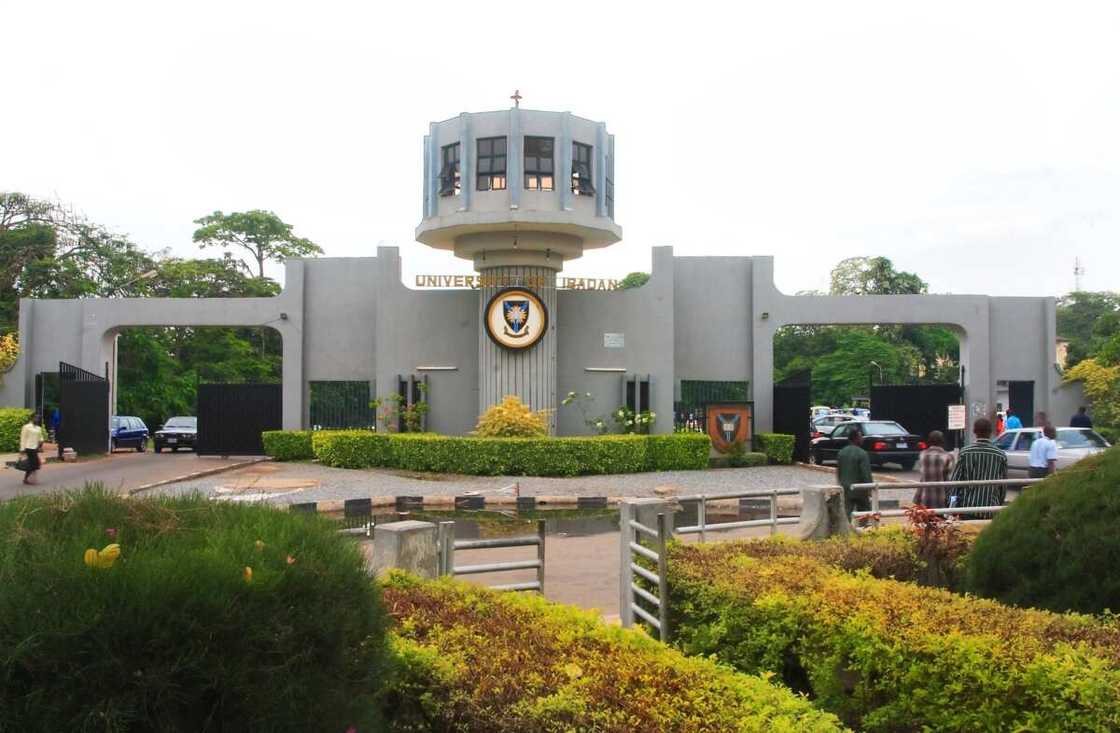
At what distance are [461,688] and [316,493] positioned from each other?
14250mm

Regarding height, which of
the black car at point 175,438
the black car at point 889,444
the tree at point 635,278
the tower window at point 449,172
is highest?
the tree at point 635,278

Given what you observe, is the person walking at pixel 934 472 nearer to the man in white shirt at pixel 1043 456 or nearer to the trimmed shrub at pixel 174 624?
the man in white shirt at pixel 1043 456

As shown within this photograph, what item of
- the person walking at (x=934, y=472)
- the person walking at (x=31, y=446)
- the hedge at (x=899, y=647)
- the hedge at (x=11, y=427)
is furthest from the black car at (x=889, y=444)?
the hedge at (x=11, y=427)

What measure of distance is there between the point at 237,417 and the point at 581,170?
38.4 feet

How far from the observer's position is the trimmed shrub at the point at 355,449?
75.6 ft

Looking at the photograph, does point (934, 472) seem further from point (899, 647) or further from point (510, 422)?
point (510, 422)

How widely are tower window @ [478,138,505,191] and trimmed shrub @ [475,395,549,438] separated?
5113 millimetres

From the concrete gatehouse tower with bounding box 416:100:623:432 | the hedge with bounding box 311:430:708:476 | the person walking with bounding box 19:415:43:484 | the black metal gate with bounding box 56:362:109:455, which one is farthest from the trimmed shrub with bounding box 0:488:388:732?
the black metal gate with bounding box 56:362:109:455

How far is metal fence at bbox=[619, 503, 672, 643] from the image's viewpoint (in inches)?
267

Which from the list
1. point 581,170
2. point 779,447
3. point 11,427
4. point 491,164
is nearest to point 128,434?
point 11,427

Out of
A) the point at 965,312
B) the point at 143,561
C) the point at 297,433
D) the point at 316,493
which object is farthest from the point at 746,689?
the point at 965,312

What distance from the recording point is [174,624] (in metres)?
3.07

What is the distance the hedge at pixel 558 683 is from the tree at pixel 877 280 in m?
61.6

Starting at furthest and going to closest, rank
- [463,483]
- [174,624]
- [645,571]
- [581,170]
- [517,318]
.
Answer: [517,318]
[581,170]
[463,483]
[645,571]
[174,624]
